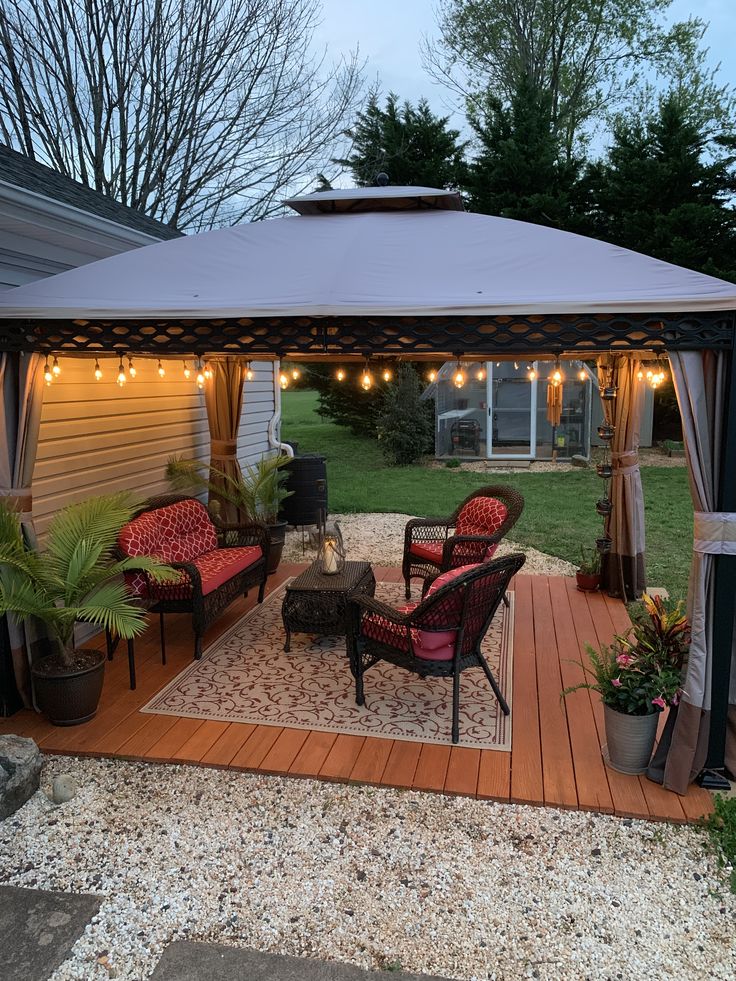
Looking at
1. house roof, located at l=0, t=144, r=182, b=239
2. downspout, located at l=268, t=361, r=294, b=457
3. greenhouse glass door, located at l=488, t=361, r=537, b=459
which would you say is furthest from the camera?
greenhouse glass door, located at l=488, t=361, r=537, b=459

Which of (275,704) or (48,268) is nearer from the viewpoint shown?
(275,704)

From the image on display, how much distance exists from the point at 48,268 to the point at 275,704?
3.47 metres

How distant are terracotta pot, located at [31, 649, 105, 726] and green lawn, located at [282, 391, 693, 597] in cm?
548

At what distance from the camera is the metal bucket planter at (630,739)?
3.69 m

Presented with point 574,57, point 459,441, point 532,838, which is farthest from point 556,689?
point 574,57

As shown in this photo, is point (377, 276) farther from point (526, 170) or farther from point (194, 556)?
point (526, 170)

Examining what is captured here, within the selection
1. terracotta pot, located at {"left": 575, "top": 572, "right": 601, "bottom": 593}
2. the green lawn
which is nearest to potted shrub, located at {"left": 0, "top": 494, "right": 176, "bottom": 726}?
terracotta pot, located at {"left": 575, "top": 572, "right": 601, "bottom": 593}

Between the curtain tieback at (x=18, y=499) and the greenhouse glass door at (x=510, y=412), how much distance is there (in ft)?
36.0

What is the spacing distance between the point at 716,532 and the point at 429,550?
3.21m

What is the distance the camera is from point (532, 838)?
328 cm

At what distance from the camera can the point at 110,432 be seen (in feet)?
20.1

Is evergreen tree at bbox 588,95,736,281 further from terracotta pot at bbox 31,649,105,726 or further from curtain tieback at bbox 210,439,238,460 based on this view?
terracotta pot at bbox 31,649,105,726

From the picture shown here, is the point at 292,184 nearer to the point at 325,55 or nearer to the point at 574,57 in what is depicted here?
the point at 325,55

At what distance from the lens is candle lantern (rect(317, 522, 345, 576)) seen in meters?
5.59
